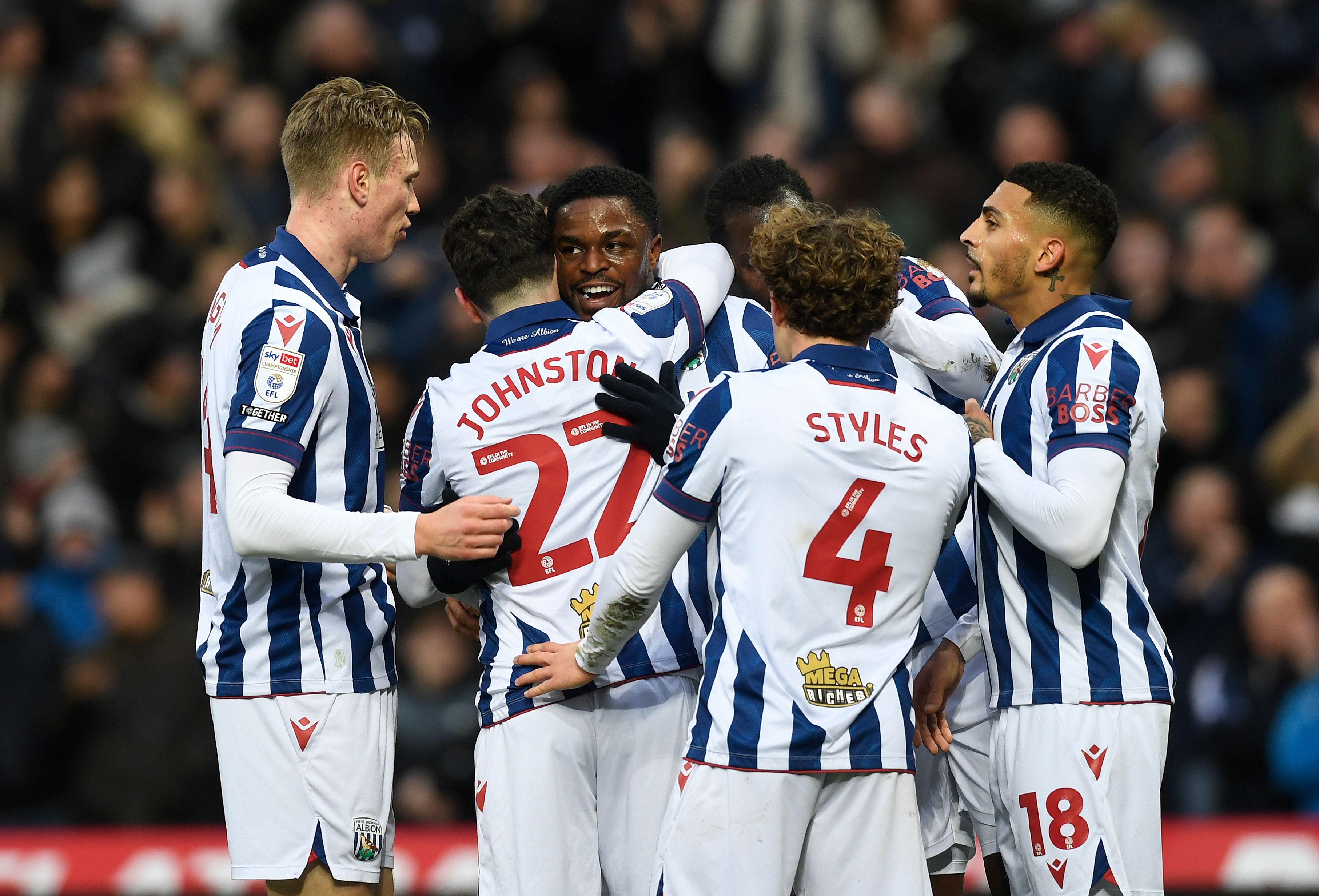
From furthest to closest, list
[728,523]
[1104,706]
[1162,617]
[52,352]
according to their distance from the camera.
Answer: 1. [52,352]
2. [1162,617]
3. [1104,706]
4. [728,523]

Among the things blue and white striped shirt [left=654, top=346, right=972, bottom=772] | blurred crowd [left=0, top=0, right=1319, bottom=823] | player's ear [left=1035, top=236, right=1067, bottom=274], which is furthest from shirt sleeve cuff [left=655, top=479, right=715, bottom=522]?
blurred crowd [left=0, top=0, right=1319, bottom=823]

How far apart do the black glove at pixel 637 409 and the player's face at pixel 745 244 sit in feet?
2.81

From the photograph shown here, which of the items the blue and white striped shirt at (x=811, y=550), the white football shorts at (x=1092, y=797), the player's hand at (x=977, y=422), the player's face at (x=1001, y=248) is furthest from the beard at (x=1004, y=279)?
the white football shorts at (x=1092, y=797)

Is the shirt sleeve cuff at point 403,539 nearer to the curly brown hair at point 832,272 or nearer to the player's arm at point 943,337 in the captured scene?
the curly brown hair at point 832,272

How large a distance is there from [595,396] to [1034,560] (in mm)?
1377

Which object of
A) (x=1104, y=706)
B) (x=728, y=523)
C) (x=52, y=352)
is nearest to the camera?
(x=728, y=523)

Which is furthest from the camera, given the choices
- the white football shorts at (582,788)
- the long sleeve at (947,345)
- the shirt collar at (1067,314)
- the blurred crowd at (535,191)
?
the blurred crowd at (535,191)

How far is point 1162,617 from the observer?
328 inches

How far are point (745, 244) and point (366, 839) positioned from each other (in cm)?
236

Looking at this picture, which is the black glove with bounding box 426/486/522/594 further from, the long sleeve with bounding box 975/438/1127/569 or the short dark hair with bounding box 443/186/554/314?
the long sleeve with bounding box 975/438/1127/569

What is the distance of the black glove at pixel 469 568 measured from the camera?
4.41m

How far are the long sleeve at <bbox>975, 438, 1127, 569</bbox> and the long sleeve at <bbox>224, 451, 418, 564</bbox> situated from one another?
64.8 inches

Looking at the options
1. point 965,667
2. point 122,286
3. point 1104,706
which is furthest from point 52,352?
point 1104,706

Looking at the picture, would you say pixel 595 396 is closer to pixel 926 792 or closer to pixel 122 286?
pixel 926 792
